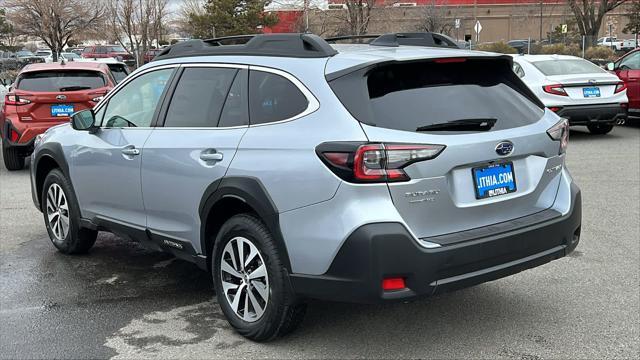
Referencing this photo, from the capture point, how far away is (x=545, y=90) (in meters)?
11.8

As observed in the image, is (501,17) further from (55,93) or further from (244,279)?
(244,279)

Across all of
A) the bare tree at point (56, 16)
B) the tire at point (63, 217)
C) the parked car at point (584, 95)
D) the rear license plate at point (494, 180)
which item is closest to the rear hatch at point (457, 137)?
the rear license plate at point (494, 180)

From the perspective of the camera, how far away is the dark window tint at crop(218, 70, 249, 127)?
12.9ft

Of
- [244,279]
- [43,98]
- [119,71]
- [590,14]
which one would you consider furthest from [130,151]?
[590,14]

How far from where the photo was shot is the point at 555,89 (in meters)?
11.7

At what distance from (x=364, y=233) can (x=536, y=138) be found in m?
1.26

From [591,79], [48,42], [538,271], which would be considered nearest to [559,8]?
[48,42]

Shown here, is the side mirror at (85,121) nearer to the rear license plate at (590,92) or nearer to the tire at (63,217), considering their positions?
the tire at (63,217)

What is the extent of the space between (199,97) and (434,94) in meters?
1.59

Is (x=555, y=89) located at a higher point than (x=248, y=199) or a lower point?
lower

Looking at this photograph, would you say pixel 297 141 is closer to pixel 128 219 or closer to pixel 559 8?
pixel 128 219

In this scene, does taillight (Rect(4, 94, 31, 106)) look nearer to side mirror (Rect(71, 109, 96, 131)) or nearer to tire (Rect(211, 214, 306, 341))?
side mirror (Rect(71, 109, 96, 131))

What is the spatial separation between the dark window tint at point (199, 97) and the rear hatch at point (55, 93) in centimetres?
591

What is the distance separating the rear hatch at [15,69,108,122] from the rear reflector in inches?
305
